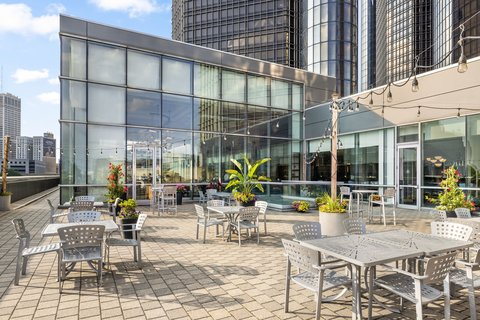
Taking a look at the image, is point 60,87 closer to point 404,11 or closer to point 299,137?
point 299,137

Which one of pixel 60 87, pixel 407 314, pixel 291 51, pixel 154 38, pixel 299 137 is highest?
pixel 291 51

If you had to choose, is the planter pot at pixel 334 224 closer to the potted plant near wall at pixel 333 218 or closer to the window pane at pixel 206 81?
the potted plant near wall at pixel 333 218

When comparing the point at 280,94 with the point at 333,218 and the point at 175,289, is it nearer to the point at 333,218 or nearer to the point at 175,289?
the point at 333,218

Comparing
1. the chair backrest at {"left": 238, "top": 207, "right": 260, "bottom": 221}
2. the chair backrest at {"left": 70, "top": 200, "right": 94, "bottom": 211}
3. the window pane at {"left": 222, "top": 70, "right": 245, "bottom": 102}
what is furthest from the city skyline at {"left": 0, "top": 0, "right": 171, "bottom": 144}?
the chair backrest at {"left": 238, "top": 207, "right": 260, "bottom": 221}

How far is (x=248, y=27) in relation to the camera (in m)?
55.2

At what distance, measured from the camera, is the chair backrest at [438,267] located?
104 inches

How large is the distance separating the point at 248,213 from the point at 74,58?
415 inches

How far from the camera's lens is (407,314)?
10.9ft

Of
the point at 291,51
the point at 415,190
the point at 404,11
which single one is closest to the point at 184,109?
the point at 415,190

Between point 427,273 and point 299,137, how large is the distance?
1589 cm

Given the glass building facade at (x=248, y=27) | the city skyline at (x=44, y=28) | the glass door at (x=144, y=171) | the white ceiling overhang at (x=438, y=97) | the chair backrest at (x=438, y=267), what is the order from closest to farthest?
the chair backrest at (x=438, y=267), the city skyline at (x=44, y=28), the white ceiling overhang at (x=438, y=97), the glass door at (x=144, y=171), the glass building facade at (x=248, y=27)

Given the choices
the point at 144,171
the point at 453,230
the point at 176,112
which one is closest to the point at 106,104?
the point at 176,112

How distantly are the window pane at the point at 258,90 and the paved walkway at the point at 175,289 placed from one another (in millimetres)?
11814

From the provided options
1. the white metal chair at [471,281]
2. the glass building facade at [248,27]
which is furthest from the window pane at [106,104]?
the glass building facade at [248,27]
